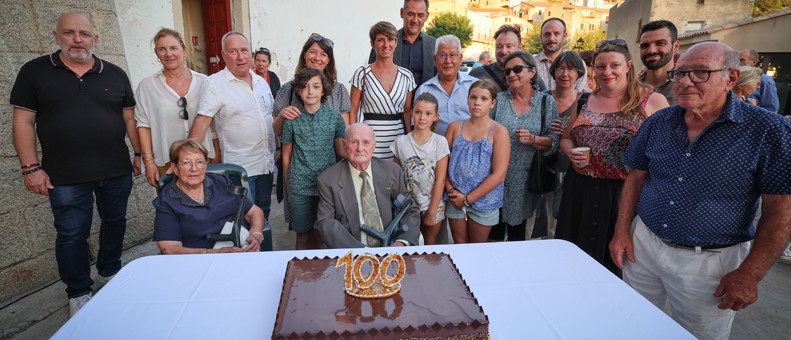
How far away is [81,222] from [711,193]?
3.80 metres

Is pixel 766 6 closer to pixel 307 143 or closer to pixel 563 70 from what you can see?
pixel 563 70

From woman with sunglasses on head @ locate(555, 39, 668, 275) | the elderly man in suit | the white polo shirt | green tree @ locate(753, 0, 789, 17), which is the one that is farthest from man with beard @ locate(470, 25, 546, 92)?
green tree @ locate(753, 0, 789, 17)

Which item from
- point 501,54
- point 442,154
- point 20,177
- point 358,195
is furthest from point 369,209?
point 20,177

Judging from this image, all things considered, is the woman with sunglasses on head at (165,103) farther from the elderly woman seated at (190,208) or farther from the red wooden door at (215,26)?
Result: the red wooden door at (215,26)

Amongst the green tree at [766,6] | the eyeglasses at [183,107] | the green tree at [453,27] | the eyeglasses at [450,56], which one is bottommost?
the eyeglasses at [183,107]

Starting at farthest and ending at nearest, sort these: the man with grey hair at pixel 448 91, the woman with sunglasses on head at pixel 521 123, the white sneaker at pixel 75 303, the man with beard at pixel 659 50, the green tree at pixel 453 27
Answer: the green tree at pixel 453 27 → the man with grey hair at pixel 448 91 → the woman with sunglasses on head at pixel 521 123 → the man with beard at pixel 659 50 → the white sneaker at pixel 75 303

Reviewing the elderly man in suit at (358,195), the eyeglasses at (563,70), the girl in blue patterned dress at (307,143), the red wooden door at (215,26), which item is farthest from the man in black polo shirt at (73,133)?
the red wooden door at (215,26)

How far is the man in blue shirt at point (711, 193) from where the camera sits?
158 centimetres

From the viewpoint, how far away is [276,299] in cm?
142

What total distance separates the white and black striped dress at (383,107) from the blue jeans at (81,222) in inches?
77.9

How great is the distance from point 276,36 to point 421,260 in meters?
6.30

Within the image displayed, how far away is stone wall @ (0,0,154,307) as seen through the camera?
9.04 feet

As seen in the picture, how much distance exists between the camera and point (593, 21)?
50500mm

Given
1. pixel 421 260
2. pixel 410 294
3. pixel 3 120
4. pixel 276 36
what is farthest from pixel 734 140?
pixel 276 36
